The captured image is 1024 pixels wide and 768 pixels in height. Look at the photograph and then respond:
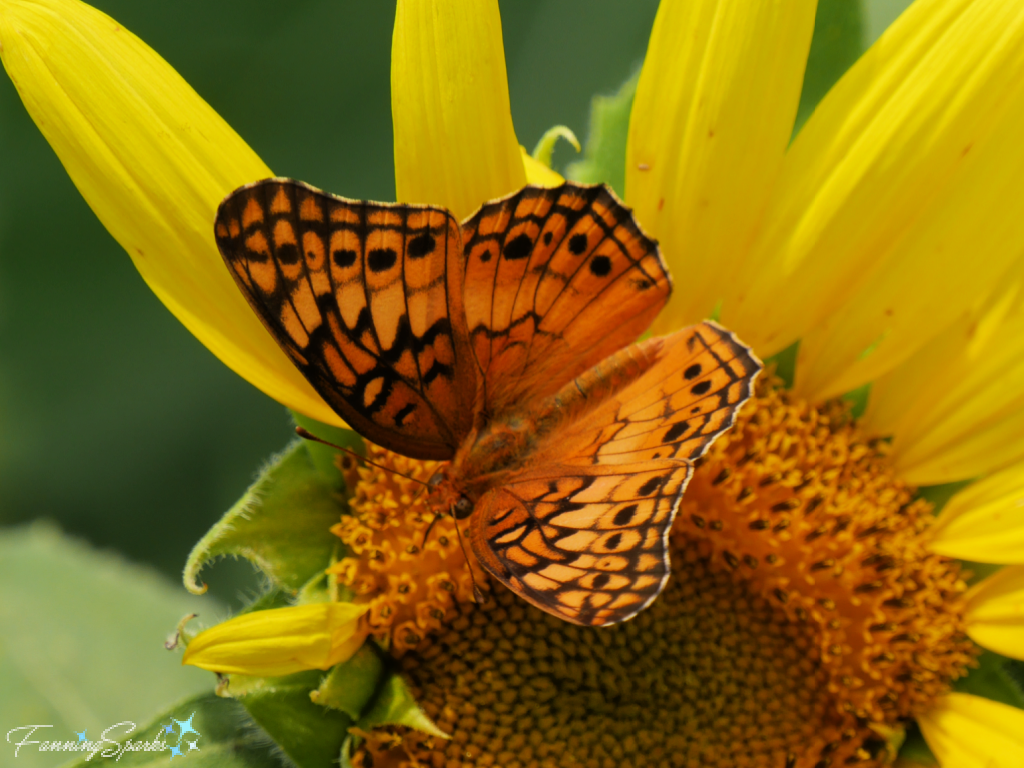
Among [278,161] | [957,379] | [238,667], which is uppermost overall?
[278,161]

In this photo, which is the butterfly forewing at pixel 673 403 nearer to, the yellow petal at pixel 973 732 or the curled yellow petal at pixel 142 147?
the curled yellow petal at pixel 142 147

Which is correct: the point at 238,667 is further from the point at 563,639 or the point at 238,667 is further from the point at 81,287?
the point at 81,287

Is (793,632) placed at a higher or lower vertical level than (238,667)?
lower

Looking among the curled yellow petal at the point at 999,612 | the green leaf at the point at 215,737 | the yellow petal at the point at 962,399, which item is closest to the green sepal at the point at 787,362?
the yellow petal at the point at 962,399

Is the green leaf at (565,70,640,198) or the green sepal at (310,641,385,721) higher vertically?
the green leaf at (565,70,640,198)

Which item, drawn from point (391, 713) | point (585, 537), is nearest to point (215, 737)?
point (391, 713)

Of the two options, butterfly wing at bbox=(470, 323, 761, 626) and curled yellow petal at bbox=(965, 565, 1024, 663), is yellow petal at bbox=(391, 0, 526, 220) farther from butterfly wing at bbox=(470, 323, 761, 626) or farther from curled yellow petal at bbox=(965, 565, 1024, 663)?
curled yellow petal at bbox=(965, 565, 1024, 663)

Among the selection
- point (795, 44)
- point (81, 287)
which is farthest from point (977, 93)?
point (81, 287)

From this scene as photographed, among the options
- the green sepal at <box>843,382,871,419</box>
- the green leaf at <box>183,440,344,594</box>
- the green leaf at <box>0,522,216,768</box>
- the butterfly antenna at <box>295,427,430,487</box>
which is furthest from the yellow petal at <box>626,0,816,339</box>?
the green leaf at <box>0,522,216,768</box>
